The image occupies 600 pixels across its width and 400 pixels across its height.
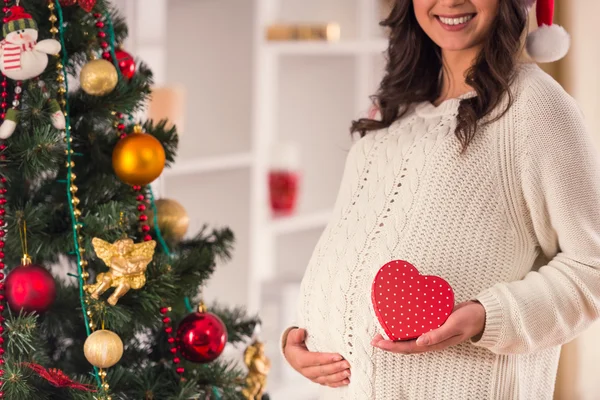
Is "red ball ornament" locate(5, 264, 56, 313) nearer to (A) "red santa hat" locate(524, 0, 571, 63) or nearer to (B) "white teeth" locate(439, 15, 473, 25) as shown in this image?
(B) "white teeth" locate(439, 15, 473, 25)

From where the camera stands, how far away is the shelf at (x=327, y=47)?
10.0ft

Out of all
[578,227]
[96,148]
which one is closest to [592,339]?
[578,227]

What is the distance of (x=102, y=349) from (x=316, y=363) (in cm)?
36

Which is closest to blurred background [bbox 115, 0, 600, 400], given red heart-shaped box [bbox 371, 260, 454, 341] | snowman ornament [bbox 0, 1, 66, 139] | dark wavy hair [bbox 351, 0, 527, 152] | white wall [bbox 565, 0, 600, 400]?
white wall [bbox 565, 0, 600, 400]

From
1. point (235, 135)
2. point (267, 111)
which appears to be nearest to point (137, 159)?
point (235, 135)

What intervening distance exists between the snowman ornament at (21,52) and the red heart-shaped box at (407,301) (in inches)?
22.4

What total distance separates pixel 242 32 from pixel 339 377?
1.63 m

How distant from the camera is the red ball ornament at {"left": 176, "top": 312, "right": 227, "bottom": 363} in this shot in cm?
147

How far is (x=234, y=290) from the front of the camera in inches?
110

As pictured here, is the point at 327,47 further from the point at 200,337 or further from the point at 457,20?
the point at 200,337

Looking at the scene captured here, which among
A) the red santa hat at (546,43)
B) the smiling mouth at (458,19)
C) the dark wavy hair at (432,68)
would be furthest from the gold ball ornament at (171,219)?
the red santa hat at (546,43)

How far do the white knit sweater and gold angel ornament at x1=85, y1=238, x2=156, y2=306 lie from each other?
1.01 feet

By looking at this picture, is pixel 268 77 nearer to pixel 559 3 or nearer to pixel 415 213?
pixel 559 3

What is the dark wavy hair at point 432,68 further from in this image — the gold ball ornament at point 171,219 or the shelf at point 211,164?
the shelf at point 211,164
